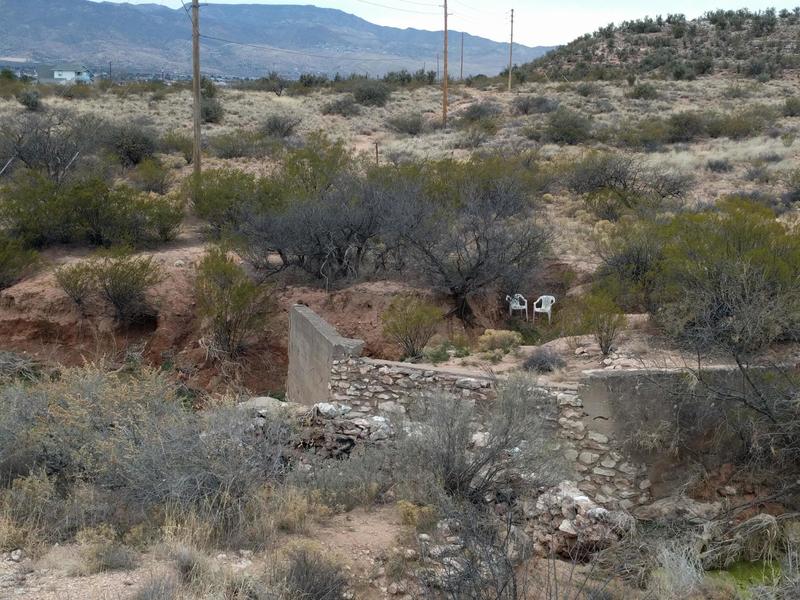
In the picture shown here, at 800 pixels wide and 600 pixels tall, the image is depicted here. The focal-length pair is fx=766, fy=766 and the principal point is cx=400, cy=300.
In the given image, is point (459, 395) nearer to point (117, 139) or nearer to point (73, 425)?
point (73, 425)

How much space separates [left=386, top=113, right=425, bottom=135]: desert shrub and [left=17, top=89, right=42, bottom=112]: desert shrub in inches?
656

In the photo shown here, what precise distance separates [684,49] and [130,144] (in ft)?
136

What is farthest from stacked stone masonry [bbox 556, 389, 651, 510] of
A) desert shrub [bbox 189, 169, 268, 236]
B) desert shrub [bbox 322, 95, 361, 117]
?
desert shrub [bbox 322, 95, 361, 117]

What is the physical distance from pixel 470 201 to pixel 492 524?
35.5 feet

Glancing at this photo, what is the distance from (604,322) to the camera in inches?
430

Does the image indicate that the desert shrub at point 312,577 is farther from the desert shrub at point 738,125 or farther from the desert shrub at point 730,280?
the desert shrub at point 738,125

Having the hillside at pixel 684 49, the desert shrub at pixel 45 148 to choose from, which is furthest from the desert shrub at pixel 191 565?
the hillside at pixel 684 49

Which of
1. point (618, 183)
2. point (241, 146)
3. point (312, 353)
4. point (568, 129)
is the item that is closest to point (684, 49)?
point (568, 129)

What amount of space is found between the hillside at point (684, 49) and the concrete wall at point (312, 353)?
4068 centimetres

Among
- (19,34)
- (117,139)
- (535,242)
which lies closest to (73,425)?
(535,242)

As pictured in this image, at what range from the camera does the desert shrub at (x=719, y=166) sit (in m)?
24.8

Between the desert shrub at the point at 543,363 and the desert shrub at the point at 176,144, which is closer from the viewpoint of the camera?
the desert shrub at the point at 543,363

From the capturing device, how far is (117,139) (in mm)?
26734

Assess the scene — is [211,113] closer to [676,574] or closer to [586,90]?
[586,90]
